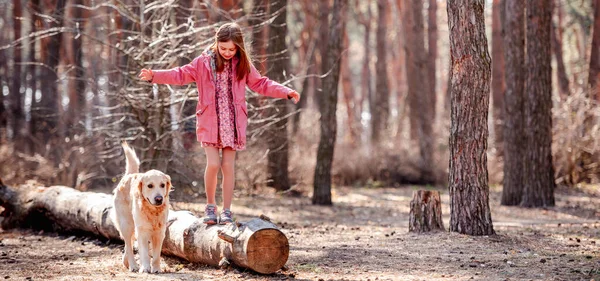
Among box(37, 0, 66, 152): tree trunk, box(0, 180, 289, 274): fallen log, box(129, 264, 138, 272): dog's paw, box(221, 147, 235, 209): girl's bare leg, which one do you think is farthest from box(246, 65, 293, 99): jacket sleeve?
box(37, 0, 66, 152): tree trunk

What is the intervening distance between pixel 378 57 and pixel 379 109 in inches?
121

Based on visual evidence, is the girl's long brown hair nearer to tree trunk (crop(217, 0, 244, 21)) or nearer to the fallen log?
the fallen log

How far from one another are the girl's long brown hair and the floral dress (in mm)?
86

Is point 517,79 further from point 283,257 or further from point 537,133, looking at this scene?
point 283,257

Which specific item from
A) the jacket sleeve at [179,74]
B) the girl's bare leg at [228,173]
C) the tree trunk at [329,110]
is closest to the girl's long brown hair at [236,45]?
the jacket sleeve at [179,74]

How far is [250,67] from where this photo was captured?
24.9 ft

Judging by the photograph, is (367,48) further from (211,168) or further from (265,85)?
(211,168)

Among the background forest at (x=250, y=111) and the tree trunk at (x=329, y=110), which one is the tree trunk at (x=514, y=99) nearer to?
the background forest at (x=250, y=111)

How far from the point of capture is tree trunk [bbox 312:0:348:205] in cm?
1441

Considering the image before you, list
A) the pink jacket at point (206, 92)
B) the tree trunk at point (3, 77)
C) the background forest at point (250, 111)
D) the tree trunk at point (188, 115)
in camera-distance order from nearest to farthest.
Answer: the pink jacket at point (206, 92) → the background forest at point (250, 111) → the tree trunk at point (188, 115) → the tree trunk at point (3, 77)

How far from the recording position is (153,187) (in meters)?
6.74

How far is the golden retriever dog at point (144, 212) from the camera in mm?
6746

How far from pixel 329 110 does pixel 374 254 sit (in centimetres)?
680

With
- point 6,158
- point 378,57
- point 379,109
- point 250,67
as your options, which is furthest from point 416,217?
point 378,57
